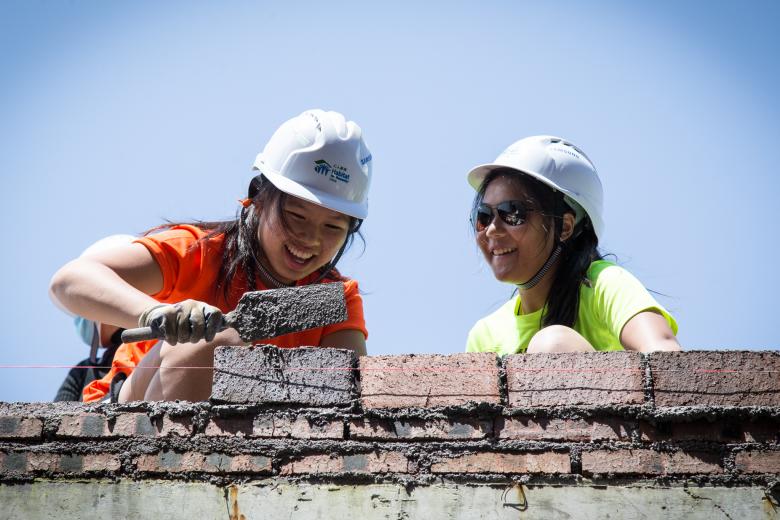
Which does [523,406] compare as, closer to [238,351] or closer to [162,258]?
[238,351]

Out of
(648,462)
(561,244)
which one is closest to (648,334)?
(648,462)

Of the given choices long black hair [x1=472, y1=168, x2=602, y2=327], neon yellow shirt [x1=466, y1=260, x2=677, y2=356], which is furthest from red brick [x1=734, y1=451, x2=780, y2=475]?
long black hair [x1=472, y1=168, x2=602, y2=327]

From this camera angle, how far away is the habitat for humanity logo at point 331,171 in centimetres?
395

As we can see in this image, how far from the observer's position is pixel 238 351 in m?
2.71

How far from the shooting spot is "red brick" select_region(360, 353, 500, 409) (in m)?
2.64

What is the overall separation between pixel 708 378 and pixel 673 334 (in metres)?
0.76

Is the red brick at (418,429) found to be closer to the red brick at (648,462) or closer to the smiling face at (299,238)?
the red brick at (648,462)

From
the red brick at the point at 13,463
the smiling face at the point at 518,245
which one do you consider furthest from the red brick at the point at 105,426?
the smiling face at the point at 518,245

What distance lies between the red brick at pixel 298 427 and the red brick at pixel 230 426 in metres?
0.02

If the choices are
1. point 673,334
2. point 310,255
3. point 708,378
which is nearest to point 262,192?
point 310,255

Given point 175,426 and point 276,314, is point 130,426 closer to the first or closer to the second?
point 175,426

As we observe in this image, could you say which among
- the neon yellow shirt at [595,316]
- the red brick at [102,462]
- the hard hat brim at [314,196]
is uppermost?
the hard hat brim at [314,196]

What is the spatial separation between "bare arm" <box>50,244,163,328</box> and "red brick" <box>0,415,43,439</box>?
0.48 metres

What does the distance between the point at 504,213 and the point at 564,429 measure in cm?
164
